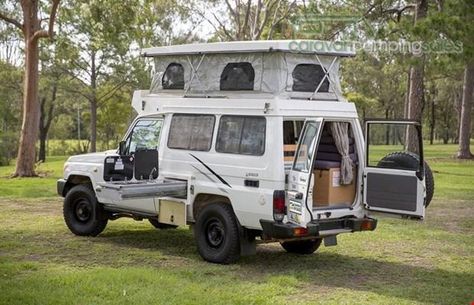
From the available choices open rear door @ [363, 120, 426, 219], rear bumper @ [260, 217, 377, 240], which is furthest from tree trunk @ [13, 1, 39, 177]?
open rear door @ [363, 120, 426, 219]

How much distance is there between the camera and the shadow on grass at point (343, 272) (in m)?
7.48

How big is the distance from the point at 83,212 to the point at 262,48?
421 cm

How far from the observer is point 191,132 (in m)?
9.30

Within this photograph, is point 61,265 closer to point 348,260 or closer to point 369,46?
point 348,260

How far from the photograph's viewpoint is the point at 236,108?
28.6 feet

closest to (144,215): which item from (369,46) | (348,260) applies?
(348,260)

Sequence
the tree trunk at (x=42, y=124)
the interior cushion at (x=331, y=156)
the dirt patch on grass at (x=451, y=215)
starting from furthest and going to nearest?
the tree trunk at (x=42, y=124) → the dirt patch on grass at (x=451, y=215) → the interior cushion at (x=331, y=156)

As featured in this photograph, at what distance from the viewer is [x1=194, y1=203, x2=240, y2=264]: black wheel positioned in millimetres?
8469

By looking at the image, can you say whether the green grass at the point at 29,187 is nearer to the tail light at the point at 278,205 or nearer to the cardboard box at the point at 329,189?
the cardboard box at the point at 329,189

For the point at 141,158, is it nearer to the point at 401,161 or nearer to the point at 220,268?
the point at 220,268

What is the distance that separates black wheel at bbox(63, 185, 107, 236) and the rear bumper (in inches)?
128

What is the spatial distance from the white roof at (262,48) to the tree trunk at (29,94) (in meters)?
13.1

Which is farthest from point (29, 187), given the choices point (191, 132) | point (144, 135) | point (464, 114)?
point (464, 114)

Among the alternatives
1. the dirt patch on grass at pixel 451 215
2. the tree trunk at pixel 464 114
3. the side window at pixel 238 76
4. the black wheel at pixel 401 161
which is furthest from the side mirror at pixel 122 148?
the tree trunk at pixel 464 114
